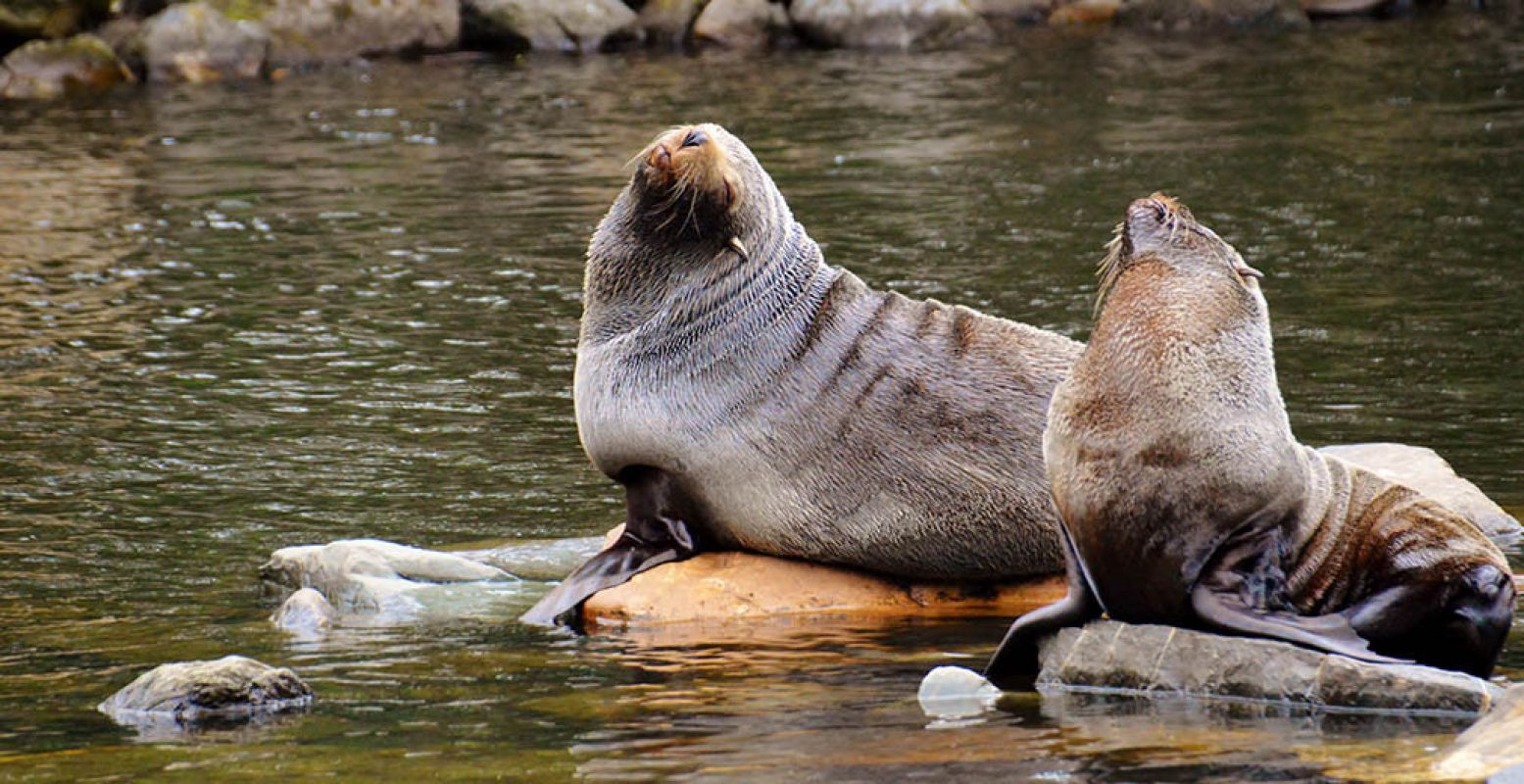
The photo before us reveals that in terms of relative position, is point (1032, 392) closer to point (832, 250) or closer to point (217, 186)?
point (832, 250)

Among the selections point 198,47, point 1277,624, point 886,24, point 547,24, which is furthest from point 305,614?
point 547,24

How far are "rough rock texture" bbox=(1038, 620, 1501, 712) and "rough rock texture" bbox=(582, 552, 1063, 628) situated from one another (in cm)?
172

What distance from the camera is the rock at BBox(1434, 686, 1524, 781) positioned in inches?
230

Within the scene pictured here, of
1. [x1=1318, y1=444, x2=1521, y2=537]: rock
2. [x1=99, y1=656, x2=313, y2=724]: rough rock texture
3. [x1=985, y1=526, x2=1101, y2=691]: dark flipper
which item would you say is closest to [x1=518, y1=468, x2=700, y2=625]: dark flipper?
[x1=99, y1=656, x2=313, y2=724]: rough rock texture

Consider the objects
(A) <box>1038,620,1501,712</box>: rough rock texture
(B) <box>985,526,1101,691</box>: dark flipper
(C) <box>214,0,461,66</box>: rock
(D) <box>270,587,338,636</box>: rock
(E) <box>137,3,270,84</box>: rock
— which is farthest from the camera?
(C) <box>214,0,461,66</box>: rock

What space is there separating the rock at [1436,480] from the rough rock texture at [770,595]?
1420mm

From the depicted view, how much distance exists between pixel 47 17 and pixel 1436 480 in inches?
1102

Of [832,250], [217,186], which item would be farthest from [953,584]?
[217,186]

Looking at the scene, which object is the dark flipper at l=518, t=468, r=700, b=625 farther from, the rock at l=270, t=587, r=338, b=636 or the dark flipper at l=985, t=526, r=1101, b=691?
the dark flipper at l=985, t=526, r=1101, b=691

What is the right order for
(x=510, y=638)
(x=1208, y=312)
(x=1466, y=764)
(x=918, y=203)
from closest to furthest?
(x=1466, y=764) → (x=1208, y=312) → (x=510, y=638) → (x=918, y=203)

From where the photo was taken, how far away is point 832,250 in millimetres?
18922

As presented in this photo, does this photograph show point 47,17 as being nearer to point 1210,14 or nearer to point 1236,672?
point 1210,14

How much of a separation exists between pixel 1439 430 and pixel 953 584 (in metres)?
4.08

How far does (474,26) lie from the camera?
36.4 m
